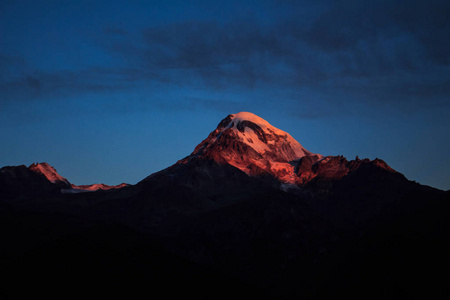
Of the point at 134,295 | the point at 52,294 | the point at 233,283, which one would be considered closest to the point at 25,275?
the point at 52,294

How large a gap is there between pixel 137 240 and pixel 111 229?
1426 centimetres

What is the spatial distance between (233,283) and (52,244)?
4381 cm

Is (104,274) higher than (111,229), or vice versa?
(111,229)

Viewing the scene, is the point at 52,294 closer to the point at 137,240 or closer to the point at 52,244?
the point at 52,244

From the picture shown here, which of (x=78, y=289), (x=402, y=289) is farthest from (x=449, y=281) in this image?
(x=78, y=289)

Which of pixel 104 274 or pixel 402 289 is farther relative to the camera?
pixel 402 289

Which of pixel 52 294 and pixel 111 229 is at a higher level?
pixel 111 229

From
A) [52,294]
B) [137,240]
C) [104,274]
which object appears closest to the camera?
[52,294]

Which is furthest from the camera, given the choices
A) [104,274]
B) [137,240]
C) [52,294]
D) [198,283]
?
[137,240]

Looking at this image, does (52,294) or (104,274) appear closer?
(52,294)

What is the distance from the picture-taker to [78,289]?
141375mm

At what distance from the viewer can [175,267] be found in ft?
549

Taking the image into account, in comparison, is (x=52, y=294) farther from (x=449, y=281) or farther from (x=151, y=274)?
(x=449, y=281)

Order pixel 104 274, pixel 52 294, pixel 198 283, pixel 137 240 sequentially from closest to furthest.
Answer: pixel 52 294
pixel 104 274
pixel 198 283
pixel 137 240
